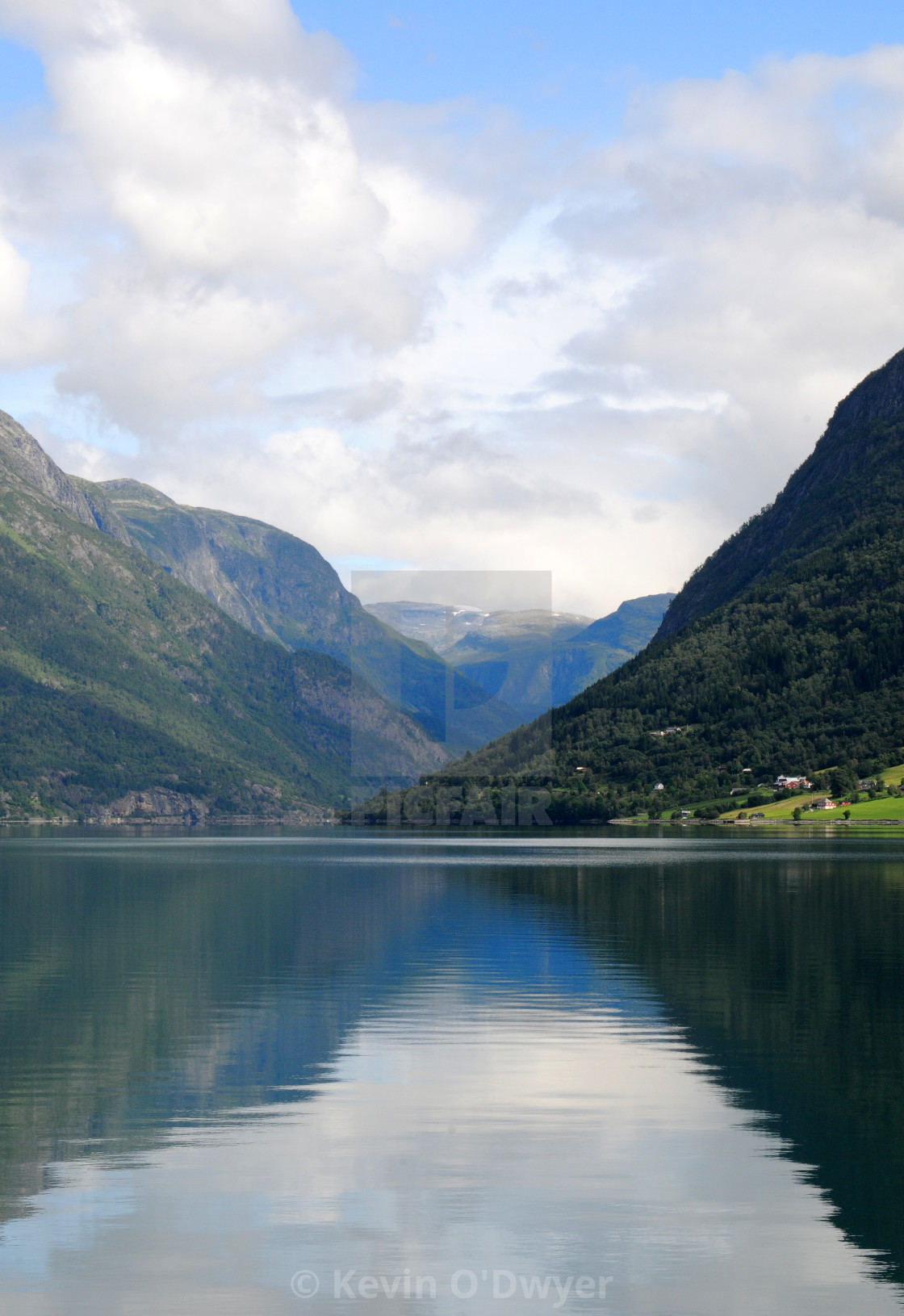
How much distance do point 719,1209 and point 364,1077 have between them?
14.4 m

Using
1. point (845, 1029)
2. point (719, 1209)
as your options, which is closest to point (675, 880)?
point (845, 1029)

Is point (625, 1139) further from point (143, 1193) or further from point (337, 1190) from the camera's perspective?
point (143, 1193)

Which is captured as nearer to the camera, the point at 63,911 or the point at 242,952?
the point at 242,952

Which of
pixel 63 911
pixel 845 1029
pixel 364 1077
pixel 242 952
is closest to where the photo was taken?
pixel 364 1077

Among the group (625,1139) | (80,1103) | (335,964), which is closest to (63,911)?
(335,964)

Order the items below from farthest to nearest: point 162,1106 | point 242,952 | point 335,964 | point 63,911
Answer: point 63,911 < point 242,952 < point 335,964 < point 162,1106

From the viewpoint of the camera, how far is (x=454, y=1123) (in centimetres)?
3400

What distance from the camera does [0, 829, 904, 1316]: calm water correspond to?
23453 millimetres

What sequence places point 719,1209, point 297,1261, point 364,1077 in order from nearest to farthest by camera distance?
point 297,1261
point 719,1209
point 364,1077

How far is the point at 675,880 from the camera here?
12038cm

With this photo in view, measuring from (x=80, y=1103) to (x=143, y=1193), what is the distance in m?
8.69

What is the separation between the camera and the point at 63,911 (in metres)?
93.8

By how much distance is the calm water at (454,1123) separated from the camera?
76.9ft

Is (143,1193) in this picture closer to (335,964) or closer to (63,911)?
(335,964)
